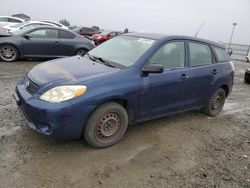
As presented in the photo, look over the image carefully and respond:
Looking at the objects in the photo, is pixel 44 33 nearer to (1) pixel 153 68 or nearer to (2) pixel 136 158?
(1) pixel 153 68

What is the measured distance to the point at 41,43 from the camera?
406 inches

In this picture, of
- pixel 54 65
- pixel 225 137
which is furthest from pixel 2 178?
pixel 225 137

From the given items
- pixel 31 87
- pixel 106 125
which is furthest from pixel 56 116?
pixel 106 125

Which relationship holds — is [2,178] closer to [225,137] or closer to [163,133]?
[163,133]

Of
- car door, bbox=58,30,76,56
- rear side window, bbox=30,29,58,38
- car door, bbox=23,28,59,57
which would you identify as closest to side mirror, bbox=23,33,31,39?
car door, bbox=23,28,59,57

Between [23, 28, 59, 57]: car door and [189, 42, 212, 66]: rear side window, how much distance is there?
6.82m

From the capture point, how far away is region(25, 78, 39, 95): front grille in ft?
12.3

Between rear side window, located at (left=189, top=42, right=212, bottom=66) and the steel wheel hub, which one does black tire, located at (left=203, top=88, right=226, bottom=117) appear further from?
the steel wheel hub

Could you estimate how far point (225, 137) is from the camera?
16.4ft

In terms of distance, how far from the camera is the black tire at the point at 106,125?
3.80 m

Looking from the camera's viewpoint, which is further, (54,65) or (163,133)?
(163,133)

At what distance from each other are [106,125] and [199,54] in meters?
2.50

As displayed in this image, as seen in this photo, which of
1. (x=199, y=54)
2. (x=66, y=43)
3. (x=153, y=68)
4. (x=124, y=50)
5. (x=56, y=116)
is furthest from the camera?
(x=66, y=43)

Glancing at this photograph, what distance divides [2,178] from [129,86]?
203cm
